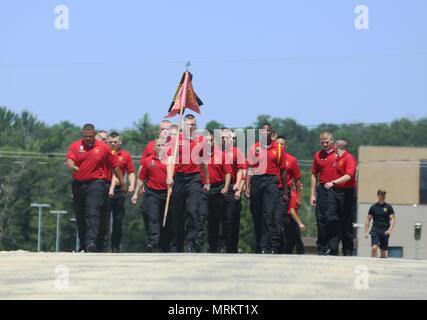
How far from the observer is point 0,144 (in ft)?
357

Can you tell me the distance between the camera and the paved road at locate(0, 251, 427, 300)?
619 inches

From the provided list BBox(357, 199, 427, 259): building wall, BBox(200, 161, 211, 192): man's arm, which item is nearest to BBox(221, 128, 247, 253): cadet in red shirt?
BBox(200, 161, 211, 192): man's arm

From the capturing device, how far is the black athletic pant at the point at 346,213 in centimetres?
2395

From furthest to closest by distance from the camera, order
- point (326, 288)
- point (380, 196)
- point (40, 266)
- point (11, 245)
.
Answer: point (11, 245), point (380, 196), point (40, 266), point (326, 288)

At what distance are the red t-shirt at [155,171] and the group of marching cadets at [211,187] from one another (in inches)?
0.6

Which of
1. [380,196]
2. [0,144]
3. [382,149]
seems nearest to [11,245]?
[0,144]

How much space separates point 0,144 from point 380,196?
8191cm

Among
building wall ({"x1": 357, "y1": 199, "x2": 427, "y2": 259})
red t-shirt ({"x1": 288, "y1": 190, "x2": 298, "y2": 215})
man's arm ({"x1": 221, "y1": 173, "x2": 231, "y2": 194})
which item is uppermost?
man's arm ({"x1": 221, "y1": 173, "x2": 231, "y2": 194})

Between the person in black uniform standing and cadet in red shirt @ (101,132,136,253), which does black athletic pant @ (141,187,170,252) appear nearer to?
cadet in red shirt @ (101,132,136,253)

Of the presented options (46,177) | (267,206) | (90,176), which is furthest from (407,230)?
(90,176)

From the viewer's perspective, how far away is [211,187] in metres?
24.1

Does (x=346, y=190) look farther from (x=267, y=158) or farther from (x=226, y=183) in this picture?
(x=226, y=183)

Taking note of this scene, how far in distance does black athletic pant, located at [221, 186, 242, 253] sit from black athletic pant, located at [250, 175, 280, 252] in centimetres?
61
